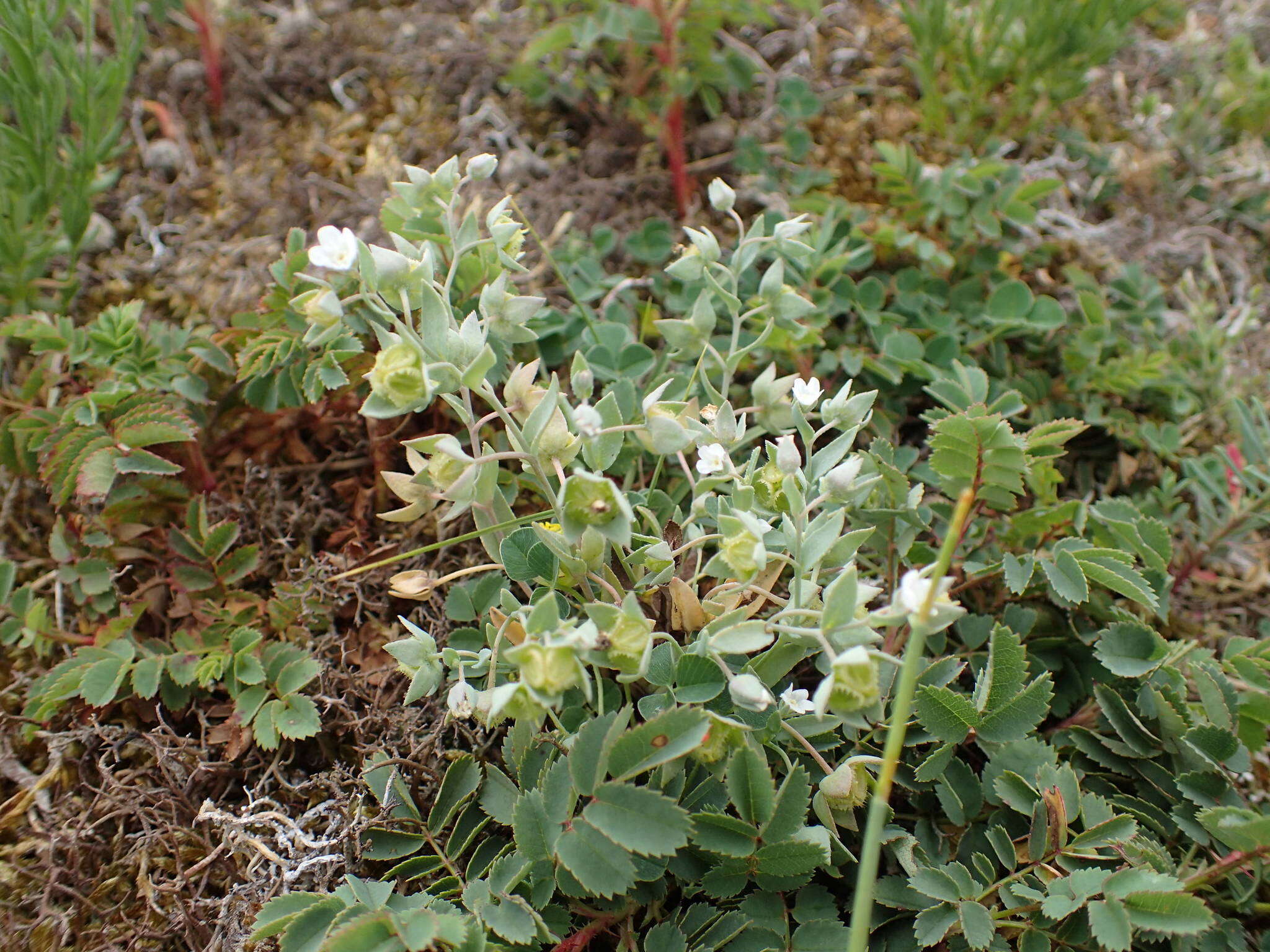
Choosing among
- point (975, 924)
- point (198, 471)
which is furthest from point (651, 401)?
point (198, 471)

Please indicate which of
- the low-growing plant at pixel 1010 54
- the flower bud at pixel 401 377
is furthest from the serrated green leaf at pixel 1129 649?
the low-growing plant at pixel 1010 54

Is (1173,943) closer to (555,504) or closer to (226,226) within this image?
(555,504)

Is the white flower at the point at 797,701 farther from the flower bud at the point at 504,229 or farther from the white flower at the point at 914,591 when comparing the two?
the flower bud at the point at 504,229

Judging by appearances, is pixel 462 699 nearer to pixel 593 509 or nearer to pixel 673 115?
pixel 593 509

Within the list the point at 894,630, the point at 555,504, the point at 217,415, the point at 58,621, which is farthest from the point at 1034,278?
the point at 58,621

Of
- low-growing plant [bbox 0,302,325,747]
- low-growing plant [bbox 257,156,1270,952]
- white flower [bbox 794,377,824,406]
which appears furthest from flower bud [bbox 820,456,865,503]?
low-growing plant [bbox 0,302,325,747]

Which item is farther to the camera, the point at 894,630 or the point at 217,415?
→ the point at 217,415
